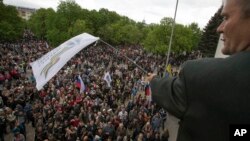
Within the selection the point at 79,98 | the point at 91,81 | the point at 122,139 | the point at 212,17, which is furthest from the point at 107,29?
the point at 122,139

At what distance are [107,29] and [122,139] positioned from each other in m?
65.1

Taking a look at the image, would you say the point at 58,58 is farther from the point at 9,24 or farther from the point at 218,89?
the point at 9,24

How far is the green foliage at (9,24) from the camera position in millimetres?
51438

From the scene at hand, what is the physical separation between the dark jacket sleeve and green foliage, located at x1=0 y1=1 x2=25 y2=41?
5261cm

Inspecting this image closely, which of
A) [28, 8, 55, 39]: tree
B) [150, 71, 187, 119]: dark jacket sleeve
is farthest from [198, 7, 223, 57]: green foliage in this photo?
[150, 71, 187, 119]: dark jacket sleeve

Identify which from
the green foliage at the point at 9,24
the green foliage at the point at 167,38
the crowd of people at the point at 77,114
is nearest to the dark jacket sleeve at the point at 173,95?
the crowd of people at the point at 77,114

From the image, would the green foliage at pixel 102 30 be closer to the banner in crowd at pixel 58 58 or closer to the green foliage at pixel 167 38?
the green foliage at pixel 167 38

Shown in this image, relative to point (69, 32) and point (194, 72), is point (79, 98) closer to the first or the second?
point (194, 72)

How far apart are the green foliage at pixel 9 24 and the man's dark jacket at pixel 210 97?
52.7 m

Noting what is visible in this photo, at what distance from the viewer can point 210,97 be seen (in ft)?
4.88

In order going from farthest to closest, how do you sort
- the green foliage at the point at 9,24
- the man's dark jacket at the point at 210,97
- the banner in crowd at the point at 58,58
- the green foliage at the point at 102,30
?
the green foliage at the point at 102,30, the green foliage at the point at 9,24, the banner in crowd at the point at 58,58, the man's dark jacket at the point at 210,97

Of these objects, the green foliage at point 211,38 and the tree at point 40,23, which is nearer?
the green foliage at point 211,38

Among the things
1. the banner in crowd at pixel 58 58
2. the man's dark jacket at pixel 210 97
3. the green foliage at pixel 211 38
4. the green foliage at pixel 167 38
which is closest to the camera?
the man's dark jacket at pixel 210 97

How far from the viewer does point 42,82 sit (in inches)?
383
